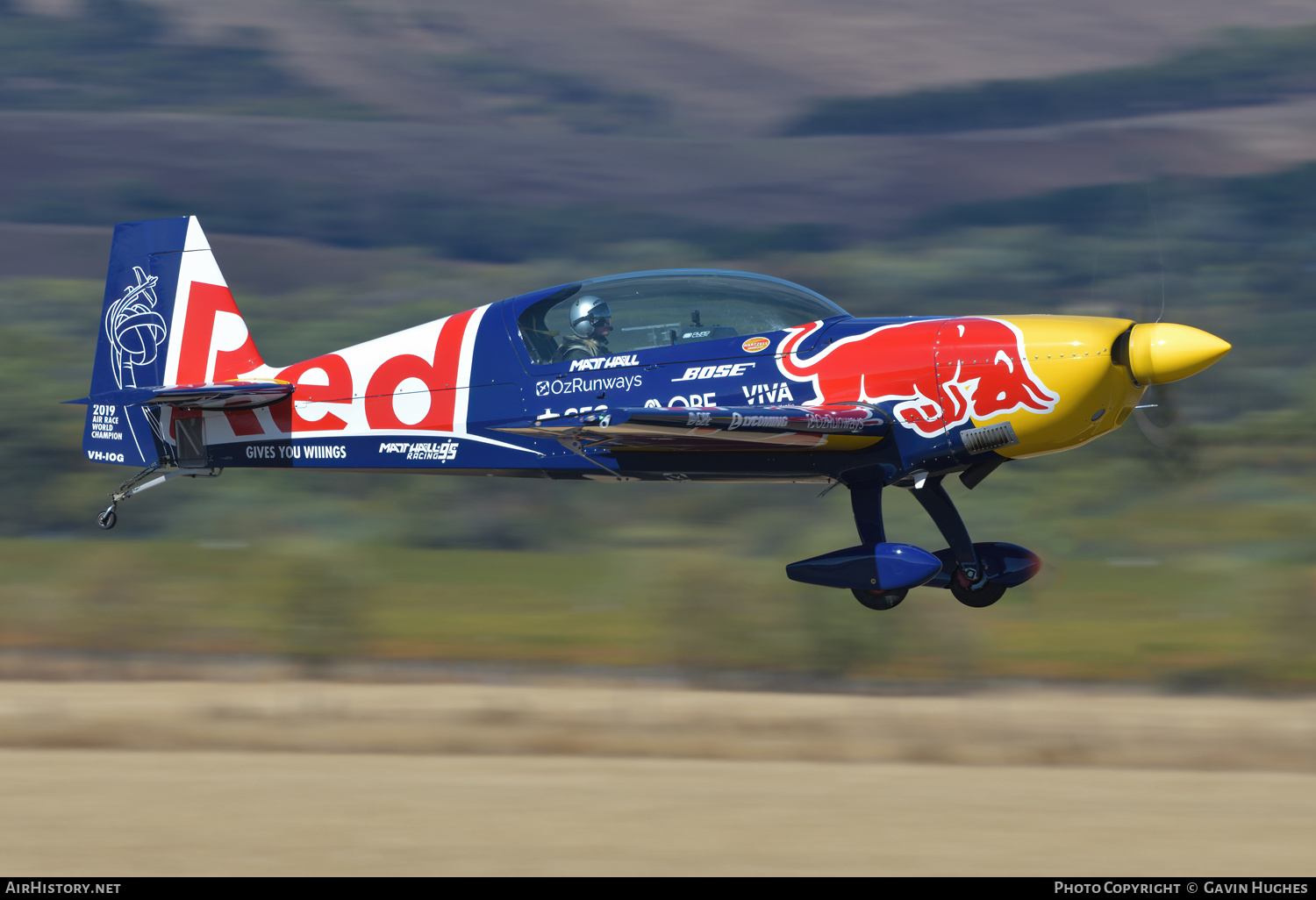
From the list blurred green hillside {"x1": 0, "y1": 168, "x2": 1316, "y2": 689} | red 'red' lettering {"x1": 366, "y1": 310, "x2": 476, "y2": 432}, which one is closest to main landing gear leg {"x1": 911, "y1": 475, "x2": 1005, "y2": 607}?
red 'red' lettering {"x1": 366, "y1": 310, "x2": 476, "y2": 432}

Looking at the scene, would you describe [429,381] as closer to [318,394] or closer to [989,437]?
[318,394]

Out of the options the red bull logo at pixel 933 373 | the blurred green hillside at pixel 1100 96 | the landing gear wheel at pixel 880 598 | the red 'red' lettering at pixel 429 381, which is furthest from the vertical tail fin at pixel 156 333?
the blurred green hillside at pixel 1100 96

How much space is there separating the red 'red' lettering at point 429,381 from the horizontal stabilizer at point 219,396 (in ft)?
2.90

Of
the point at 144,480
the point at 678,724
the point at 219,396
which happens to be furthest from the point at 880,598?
the point at 678,724

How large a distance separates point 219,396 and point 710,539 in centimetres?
3150

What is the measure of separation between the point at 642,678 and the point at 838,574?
69.0 feet

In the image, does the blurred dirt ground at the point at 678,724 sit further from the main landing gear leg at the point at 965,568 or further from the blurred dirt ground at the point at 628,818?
the main landing gear leg at the point at 965,568

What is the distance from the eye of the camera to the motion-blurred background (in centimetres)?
3206

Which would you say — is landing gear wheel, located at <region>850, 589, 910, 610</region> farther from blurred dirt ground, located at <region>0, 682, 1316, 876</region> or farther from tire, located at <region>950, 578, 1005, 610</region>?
blurred dirt ground, located at <region>0, 682, 1316, 876</region>

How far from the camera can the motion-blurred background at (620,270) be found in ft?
105

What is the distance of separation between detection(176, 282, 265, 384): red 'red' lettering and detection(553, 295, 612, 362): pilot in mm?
3402

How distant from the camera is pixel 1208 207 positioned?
2803 inches

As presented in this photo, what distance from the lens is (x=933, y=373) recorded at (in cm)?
1021
